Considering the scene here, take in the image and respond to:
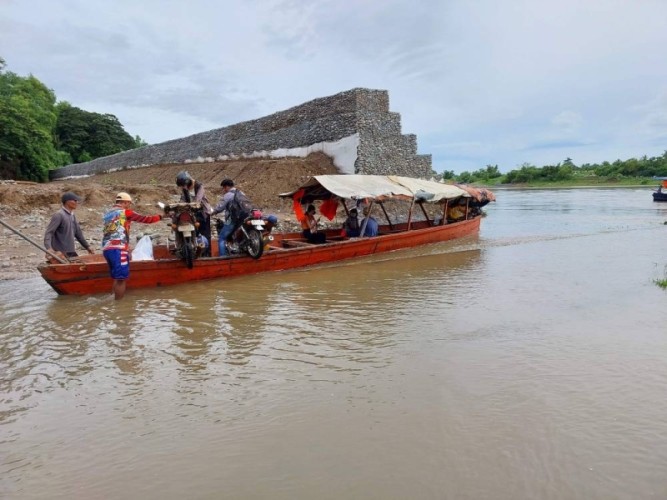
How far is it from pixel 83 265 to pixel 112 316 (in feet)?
4.36

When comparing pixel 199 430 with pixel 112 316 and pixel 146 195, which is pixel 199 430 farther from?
pixel 146 195

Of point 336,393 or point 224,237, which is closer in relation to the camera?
point 336,393

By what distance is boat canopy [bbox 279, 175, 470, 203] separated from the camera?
1100 centimetres

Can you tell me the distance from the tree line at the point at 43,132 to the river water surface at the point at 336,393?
2804 centimetres

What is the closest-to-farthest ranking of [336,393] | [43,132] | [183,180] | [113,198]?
[336,393]
[183,180]
[113,198]
[43,132]

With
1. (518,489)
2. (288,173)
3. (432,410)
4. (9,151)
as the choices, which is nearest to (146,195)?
(288,173)

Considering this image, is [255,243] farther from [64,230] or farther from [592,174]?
[592,174]

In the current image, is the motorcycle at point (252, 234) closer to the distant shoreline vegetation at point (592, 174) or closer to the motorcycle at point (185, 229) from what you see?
the motorcycle at point (185, 229)

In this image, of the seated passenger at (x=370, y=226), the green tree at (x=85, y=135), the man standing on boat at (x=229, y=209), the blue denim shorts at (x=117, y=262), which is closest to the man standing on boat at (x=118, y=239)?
the blue denim shorts at (x=117, y=262)

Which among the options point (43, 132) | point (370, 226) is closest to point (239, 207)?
point (370, 226)

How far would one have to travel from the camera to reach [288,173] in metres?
19.3

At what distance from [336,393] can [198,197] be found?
4.87 metres

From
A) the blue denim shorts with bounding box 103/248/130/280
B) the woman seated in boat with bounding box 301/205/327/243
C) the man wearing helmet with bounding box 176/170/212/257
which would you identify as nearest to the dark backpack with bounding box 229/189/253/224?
the man wearing helmet with bounding box 176/170/212/257

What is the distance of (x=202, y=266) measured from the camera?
8367mm
